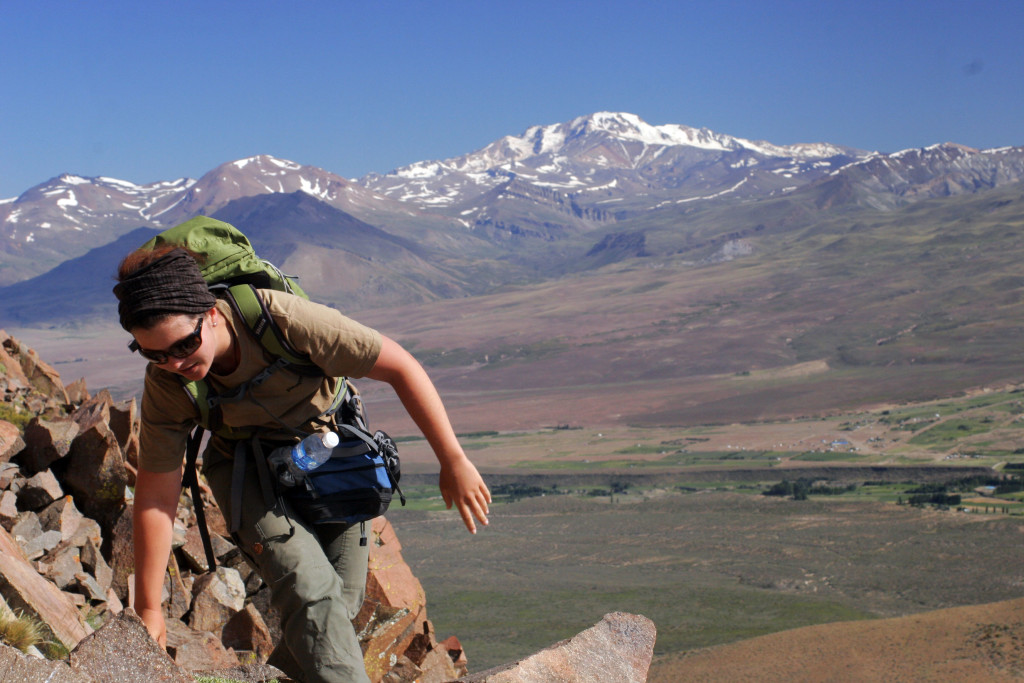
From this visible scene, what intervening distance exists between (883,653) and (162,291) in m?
31.3

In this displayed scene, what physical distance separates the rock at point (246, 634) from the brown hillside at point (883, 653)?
23.1m

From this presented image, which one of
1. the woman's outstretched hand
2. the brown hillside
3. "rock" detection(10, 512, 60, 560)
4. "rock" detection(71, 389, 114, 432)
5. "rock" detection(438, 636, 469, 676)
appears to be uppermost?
the woman's outstretched hand

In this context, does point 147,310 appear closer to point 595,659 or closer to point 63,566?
point 595,659

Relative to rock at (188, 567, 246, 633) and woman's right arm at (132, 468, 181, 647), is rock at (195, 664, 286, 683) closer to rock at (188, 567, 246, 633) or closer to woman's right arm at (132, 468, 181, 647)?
woman's right arm at (132, 468, 181, 647)

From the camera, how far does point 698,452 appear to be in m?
101

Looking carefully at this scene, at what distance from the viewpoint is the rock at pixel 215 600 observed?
7.11 m

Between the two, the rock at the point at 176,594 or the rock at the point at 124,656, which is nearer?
the rock at the point at 124,656

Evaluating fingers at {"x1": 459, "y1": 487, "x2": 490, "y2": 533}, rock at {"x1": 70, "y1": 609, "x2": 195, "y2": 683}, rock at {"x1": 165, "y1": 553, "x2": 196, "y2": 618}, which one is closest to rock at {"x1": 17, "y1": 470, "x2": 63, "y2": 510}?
rock at {"x1": 165, "y1": 553, "x2": 196, "y2": 618}

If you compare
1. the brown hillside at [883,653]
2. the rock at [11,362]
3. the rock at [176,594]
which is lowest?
the brown hillside at [883,653]

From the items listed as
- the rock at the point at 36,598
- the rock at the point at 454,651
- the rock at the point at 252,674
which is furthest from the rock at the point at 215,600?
the rock at the point at 252,674

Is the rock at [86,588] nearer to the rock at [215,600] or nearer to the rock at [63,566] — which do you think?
the rock at [63,566]

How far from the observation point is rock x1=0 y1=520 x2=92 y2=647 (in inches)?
180

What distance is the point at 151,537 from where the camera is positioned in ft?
13.0

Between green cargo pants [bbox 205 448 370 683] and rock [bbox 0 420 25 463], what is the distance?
421 centimetres
